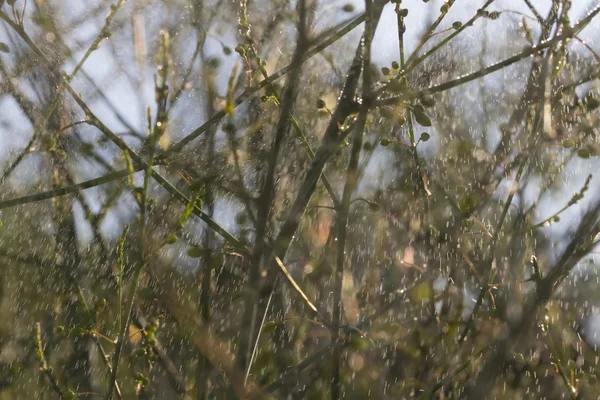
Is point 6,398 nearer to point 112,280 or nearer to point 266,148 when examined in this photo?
point 112,280

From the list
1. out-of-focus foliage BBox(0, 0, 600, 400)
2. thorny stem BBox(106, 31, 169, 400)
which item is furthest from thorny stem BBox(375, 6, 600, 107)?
thorny stem BBox(106, 31, 169, 400)

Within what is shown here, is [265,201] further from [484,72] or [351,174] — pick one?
[484,72]

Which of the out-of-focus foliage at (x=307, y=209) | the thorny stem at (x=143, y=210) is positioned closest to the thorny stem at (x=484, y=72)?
the out-of-focus foliage at (x=307, y=209)

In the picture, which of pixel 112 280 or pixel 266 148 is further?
pixel 112 280

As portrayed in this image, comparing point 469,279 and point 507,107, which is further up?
point 507,107

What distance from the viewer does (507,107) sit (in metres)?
1.06

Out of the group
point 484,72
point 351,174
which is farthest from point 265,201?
point 484,72

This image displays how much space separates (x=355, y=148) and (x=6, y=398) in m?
0.87

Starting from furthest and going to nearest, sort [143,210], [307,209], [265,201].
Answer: [307,209], [265,201], [143,210]

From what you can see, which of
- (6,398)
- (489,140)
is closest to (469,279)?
(489,140)

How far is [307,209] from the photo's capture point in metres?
0.76

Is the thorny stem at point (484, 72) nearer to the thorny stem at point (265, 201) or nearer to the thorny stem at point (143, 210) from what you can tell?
the thorny stem at point (265, 201)

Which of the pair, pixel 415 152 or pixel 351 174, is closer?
pixel 351 174

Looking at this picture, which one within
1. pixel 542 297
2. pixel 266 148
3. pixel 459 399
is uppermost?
pixel 266 148
